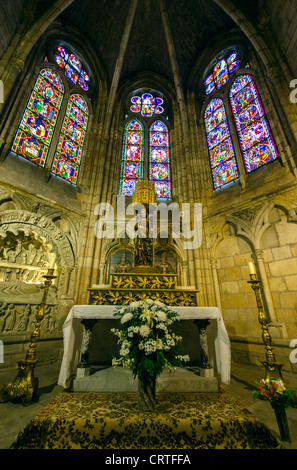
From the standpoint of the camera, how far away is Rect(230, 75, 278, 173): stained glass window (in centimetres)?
705

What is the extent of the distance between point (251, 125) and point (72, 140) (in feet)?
24.6

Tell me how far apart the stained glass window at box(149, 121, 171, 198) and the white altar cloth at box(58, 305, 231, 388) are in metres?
6.63

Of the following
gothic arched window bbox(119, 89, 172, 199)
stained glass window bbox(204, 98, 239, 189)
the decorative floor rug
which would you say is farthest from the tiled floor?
gothic arched window bbox(119, 89, 172, 199)

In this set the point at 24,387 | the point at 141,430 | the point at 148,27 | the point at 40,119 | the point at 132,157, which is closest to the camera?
the point at 141,430

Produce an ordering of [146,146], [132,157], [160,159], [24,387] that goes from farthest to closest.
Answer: [146,146], [160,159], [132,157], [24,387]

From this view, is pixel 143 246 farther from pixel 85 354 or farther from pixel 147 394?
pixel 147 394

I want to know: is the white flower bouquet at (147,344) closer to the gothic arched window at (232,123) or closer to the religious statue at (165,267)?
the religious statue at (165,267)

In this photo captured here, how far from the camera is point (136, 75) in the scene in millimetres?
11688

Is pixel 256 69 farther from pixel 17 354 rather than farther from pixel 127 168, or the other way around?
pixel 17 354

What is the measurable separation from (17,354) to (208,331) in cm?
460

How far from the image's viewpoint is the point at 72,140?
343 inches

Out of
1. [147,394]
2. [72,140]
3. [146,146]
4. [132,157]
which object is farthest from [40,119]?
[147,394]

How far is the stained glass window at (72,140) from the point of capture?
26.2 feet
